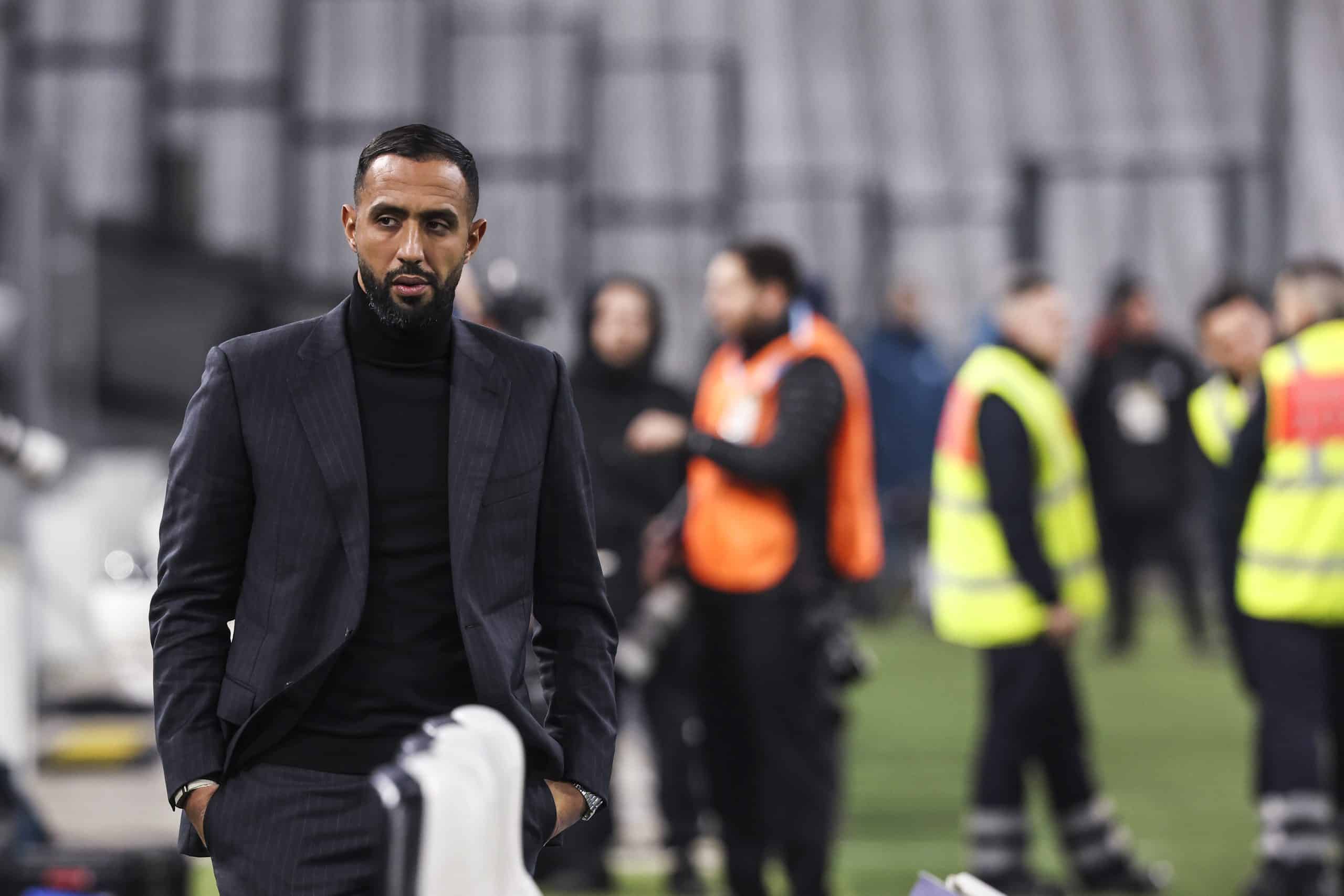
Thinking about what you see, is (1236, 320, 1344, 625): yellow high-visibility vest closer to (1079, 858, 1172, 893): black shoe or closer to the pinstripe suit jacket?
(1079, 858, 1172, 893): black shoe

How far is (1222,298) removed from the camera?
5.23 m

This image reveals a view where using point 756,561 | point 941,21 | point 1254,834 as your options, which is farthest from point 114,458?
point 941,21

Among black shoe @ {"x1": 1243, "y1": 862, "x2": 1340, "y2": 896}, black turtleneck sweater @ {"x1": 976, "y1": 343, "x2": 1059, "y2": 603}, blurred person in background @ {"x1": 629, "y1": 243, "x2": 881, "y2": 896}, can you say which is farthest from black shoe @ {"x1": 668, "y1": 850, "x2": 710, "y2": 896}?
black shoe @ {"x1": 1243, "y1": 862, "x2": 1340, "y2": 896}

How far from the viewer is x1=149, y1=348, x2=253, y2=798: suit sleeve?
195 cm

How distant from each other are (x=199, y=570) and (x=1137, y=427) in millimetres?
8201

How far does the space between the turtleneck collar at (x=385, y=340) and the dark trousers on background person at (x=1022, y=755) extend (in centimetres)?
300

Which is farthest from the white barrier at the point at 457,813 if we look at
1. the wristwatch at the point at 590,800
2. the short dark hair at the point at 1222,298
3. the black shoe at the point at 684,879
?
the short dark hair at the point at 1222,298

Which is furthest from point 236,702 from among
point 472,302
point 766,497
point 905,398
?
point 905,398

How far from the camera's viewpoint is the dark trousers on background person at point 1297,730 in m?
4.54

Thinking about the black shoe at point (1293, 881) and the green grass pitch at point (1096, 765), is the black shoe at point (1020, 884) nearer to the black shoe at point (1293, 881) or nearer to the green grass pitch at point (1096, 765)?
the green grass pitch at point (1096, 765)

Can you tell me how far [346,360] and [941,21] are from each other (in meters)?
18.9

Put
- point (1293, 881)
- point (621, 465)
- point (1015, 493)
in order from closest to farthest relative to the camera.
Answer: point (1293, 881) < point (1015, 493) < point (621, 465)

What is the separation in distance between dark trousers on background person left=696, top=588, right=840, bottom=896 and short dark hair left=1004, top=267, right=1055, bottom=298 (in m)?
1.10

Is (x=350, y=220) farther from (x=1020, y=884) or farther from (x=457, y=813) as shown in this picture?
(x=1020, y=884)
